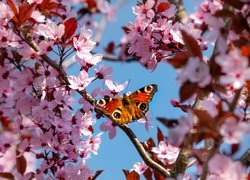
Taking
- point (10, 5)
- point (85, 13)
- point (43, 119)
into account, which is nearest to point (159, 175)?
point (43, 119)

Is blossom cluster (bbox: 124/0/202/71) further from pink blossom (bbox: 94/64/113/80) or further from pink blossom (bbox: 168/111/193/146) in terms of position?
pink blossom (bbox: 168/111/193/146)

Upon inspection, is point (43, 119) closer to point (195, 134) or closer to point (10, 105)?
point (10, 105)

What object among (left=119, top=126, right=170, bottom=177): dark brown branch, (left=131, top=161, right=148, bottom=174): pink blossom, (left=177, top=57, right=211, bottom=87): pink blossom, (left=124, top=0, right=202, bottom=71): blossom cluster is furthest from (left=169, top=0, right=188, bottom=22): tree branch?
(left=177, top=57, right=211, bottom=87): pink blossom

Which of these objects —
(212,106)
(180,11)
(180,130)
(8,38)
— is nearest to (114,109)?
(8,38)

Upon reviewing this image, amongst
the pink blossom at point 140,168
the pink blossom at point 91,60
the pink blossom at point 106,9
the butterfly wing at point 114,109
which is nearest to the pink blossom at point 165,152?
the pink blossom at point 140,168

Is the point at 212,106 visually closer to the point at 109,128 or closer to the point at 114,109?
the point at 114,109

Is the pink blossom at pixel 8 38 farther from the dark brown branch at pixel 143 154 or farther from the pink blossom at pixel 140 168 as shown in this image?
the pink blossom at pixel 140 168
